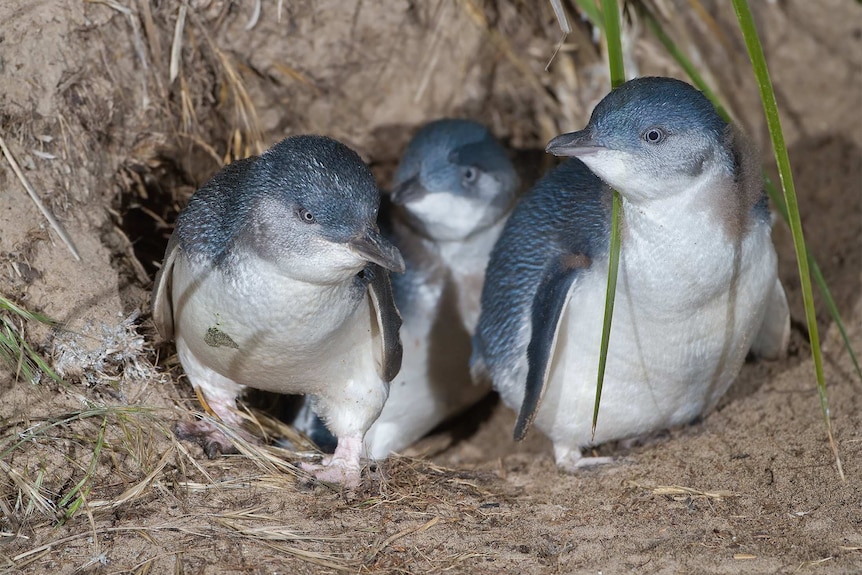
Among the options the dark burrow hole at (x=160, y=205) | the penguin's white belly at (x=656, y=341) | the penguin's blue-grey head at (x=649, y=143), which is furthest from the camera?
the dark burrow hole at (x=160, y=205)

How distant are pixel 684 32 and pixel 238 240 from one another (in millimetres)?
3434

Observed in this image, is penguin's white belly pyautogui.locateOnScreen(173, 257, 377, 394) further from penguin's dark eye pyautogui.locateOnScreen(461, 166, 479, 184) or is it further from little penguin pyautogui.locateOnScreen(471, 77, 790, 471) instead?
penguin's dark eye pyautogui.locateOnScreen(461, 166, 479, 184)

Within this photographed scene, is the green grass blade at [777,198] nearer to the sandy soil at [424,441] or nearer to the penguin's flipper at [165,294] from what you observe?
the sandy soil at [424,441]

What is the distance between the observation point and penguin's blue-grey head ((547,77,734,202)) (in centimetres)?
343

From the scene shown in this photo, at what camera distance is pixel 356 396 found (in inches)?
158

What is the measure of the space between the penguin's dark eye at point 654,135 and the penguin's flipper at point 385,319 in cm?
114

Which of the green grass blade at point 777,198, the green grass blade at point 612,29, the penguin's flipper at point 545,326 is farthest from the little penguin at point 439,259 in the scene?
the green grass blade at point 612,29

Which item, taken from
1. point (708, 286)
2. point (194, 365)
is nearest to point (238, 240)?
point (194, 365)

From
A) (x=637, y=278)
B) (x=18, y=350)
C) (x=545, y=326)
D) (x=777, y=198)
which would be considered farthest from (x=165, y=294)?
(x=777, y=198)

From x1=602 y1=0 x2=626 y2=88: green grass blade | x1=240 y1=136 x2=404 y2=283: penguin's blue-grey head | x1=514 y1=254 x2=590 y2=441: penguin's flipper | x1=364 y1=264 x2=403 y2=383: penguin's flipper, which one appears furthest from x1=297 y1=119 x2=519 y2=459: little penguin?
x1=602 y1=0 x2=626 y2=88: green grass blade

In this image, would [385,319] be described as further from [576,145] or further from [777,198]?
[777,198]

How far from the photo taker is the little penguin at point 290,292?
336cm

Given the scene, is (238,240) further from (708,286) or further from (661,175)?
(708,286)

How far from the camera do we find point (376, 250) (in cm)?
328
